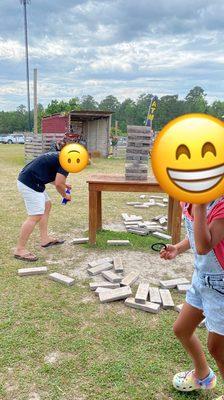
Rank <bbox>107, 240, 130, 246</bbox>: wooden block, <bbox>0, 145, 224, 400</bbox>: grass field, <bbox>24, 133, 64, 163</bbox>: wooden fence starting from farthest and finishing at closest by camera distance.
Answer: <bbox>24, 133, 64, 163</bbox>: wooden fence < <bbox>107, 240, 130, 246</bbox>: wooden block < <bbox>0, 145, 224, 400</bbox>: grass field

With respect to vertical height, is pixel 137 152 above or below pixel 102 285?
above

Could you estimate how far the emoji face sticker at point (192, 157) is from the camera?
1338 mm

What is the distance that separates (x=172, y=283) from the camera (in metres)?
5.04

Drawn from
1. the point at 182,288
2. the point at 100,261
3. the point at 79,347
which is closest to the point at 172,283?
the point at 182,288

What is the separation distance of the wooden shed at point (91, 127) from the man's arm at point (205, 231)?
22.6m

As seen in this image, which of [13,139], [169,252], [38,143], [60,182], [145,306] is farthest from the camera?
[13,139]

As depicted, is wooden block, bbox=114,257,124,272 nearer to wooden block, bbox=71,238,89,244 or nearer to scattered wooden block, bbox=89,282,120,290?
scattered wooden block, bbox=89,282,120,290

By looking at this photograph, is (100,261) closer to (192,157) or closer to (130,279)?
(130,279)

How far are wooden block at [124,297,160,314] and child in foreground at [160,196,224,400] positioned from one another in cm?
130

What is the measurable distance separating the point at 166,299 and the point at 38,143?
59.6 feet

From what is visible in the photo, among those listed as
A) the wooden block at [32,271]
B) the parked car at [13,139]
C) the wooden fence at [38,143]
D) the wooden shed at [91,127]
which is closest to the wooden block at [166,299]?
the wooden block at [32,271]

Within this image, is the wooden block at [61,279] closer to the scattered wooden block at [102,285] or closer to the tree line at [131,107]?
the scattered wooden block at [102,285]

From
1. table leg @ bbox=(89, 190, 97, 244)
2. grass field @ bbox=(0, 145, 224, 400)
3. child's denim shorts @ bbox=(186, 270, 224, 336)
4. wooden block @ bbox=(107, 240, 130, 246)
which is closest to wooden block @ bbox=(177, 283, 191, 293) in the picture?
grass field @ bbox=(0, 145, 224, 400)

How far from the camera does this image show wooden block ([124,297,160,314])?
14.2 ft
